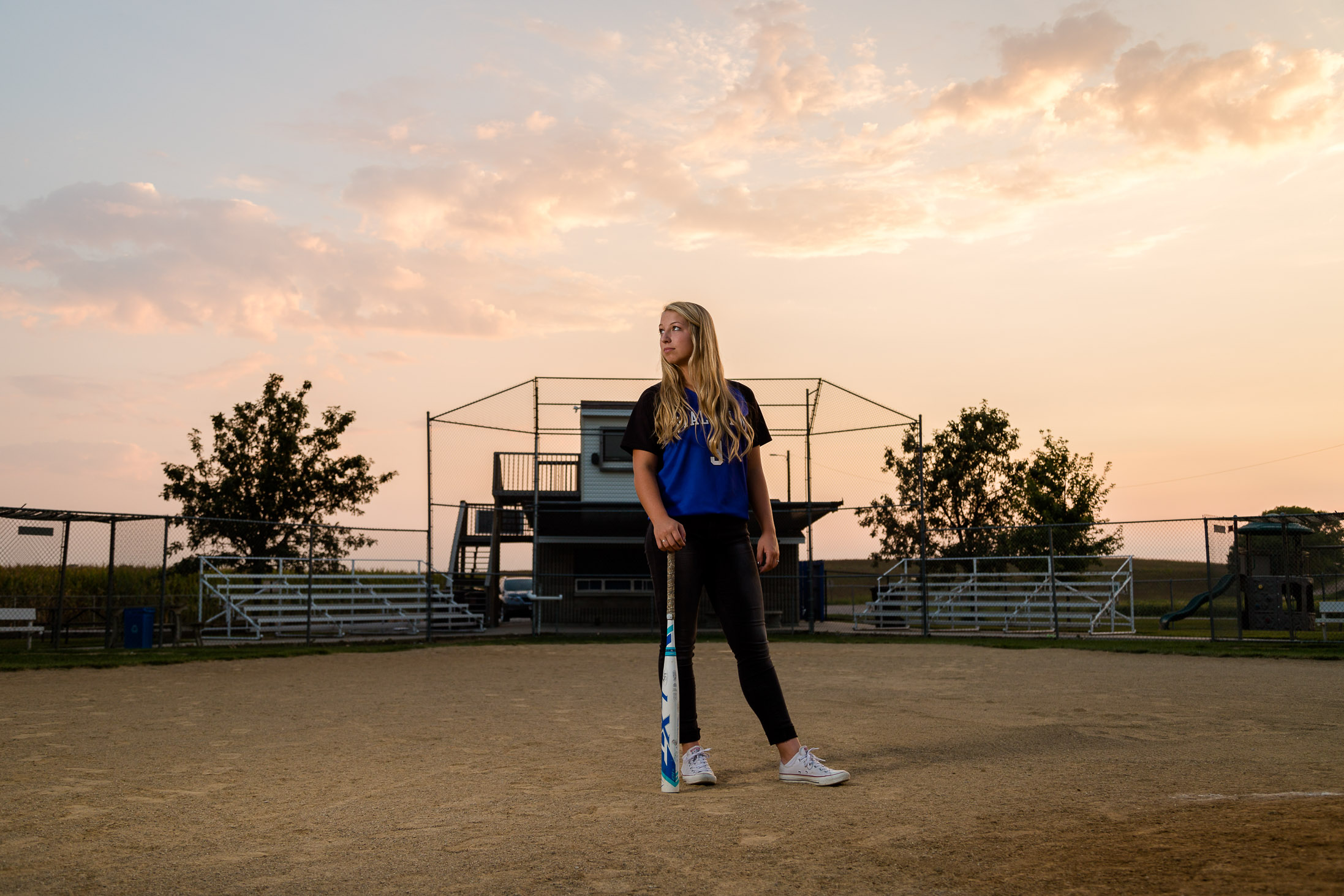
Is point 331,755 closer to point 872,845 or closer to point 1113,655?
point 872,845

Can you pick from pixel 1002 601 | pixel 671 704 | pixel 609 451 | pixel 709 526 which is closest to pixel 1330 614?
pixel 1002 601

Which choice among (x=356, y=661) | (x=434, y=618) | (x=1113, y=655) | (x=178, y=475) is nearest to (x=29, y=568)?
(x=434, y=618)

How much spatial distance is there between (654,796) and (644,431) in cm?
144

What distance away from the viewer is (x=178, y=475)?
28000 mm

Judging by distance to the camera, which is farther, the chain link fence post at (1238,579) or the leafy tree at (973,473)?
the leafy tree at (973,473)

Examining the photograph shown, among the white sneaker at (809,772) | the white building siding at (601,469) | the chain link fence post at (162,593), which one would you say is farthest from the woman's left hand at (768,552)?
the white building siding at (601,469)

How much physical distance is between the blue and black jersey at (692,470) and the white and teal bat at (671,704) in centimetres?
24

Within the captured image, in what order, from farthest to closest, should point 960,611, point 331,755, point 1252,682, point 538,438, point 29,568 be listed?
1. point 960,611
2. point 538,438
3. point 29,568
4. point 1252,682
5. point 331,755

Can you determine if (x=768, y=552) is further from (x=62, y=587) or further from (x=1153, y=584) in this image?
(x=1153, y=584)

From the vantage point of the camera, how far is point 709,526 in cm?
388

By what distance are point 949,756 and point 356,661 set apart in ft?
28.5

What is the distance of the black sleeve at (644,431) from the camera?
3.97m

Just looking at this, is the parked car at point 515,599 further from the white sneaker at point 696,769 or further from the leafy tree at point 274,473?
the white sneaker at point 696,769

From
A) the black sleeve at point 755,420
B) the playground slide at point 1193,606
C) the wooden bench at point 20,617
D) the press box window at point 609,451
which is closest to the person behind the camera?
the black sleeve at point 755,420
